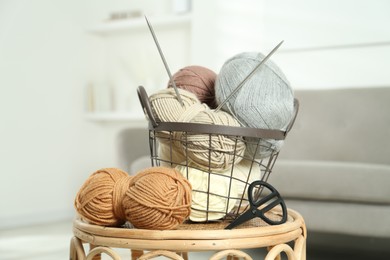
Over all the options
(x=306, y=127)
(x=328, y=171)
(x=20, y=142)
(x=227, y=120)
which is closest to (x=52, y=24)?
(x=20, y=142)

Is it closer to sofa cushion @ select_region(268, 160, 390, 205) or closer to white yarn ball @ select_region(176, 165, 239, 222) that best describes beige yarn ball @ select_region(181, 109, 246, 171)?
white yarn ball @ select_region(176, 165, 239, 222)

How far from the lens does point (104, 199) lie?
614mm

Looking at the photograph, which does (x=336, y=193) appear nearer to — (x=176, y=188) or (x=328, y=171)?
(x=328, y=171)

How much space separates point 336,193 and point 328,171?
80 mm

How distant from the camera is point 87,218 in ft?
2.08

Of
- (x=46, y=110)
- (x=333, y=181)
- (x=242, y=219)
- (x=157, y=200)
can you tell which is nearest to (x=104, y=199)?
(x=157, y=200)

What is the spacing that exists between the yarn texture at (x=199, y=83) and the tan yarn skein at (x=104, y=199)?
0.20 m

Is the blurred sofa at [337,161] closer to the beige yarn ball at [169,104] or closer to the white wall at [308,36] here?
the white wall at [308,36]

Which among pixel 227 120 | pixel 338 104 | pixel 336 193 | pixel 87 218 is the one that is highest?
pixel 227 120

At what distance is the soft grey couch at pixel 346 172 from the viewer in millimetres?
1562

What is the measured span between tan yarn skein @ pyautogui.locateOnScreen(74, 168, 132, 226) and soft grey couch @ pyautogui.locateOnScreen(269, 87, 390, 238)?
1080 millimetres

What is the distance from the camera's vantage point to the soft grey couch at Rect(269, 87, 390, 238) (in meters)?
1.56

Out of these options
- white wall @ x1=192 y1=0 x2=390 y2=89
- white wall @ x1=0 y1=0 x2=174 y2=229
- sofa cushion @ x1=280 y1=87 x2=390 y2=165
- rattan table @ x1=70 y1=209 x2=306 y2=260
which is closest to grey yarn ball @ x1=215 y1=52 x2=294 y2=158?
rattan table @ x1=70 y1=209 x2=306 y2=260

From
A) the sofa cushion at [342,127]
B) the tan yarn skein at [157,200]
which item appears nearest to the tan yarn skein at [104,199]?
the tan yarn skein at [157,200]
